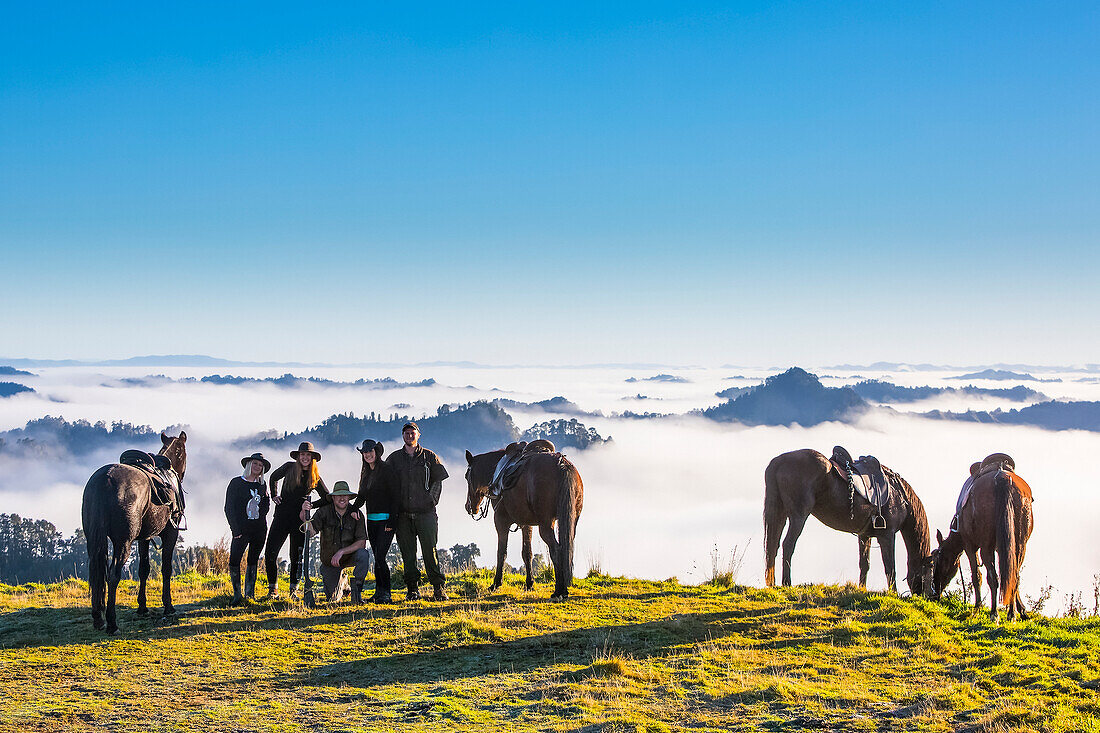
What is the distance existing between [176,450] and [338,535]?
270 cm

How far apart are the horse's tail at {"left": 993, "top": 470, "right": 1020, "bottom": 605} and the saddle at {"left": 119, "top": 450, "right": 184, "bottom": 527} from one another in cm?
1070

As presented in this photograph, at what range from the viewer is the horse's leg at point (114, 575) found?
9.02 m

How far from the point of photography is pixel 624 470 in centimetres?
19200

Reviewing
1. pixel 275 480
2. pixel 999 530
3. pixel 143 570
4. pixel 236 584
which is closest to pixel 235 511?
pixel 275 480

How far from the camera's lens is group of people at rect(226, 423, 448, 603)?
33.9ft

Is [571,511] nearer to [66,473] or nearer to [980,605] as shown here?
[980,605]

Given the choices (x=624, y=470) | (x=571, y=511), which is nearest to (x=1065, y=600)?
(x=571, y=511)

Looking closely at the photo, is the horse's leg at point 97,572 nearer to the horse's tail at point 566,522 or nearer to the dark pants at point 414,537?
the dark pants at point 414,537

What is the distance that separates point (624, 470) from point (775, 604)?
601ft

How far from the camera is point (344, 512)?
34.1 feet

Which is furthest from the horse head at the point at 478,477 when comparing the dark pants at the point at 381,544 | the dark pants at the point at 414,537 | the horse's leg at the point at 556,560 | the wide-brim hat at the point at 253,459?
the wide-brim hat at the point at 253,459

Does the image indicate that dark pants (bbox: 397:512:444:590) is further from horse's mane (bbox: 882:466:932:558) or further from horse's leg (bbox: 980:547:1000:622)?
horse's mane (bbox: 882:466:932:558)

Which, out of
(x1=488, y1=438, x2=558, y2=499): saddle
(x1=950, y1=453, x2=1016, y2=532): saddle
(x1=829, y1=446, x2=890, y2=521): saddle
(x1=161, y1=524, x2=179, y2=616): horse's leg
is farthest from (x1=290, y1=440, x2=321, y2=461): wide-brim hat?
(x1=950, y1=453, x2=1016, y2=532): saddle

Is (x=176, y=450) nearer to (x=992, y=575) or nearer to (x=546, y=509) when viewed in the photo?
(x=546, y=509)
